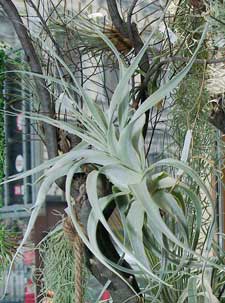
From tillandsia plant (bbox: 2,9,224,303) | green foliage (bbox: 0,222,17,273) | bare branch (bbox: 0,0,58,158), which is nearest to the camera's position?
tillandsia plant (bbox: 2,9,224,303)

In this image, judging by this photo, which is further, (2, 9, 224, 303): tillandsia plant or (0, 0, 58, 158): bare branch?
(0, 0, 58, 158): bare branch

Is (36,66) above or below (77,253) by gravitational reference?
above

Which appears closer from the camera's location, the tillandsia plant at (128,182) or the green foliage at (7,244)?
the tillandsia plant at (128,182)

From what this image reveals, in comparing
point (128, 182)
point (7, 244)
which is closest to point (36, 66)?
point (128, 182)

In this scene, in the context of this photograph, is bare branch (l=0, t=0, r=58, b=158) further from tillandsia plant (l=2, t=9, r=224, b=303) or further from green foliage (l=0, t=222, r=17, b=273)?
green foliage (l=0, t=222, r=17, b=273)

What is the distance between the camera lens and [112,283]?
541 mm

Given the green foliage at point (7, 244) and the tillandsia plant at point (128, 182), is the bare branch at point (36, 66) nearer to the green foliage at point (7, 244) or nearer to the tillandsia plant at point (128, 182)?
the tillandsia plant at point (128, 182)

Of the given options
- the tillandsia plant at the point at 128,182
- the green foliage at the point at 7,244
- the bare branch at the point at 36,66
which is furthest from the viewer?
the green foliage at the point at 7,244

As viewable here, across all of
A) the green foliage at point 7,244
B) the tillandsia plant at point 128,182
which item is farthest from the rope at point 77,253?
the green foliage at point 7,244

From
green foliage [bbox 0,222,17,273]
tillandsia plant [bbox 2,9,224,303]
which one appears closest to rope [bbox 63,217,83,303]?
tillandsia plant [bbox 2,9,224,303]

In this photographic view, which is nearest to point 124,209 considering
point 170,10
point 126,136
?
point 126,136

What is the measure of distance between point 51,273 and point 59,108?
24 cm

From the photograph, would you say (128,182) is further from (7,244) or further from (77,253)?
(7,244)

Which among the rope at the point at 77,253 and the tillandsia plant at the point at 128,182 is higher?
the tillandsia plant at the point at 128,182
